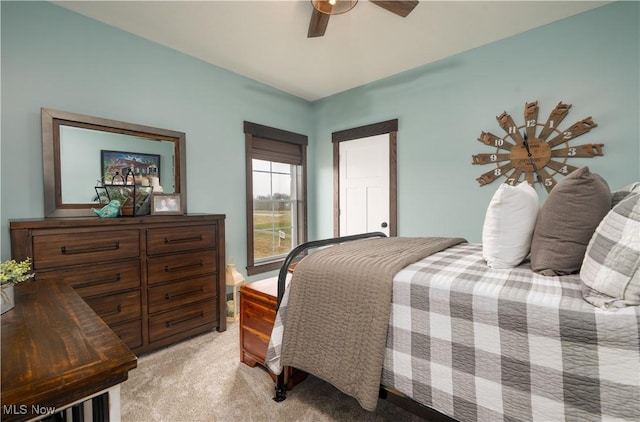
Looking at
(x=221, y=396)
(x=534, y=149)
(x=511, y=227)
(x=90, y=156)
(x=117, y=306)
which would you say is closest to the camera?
(x=511, y=227)

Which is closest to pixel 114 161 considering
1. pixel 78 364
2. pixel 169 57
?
pixel 169 57

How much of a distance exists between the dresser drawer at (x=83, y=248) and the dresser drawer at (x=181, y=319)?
0.56 meters

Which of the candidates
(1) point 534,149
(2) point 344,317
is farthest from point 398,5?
(2) point 344,317

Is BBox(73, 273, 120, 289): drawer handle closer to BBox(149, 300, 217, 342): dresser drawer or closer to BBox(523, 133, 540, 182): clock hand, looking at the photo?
BBox(149, 300, 217, 342): dresser drawer

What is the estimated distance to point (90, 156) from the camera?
2326mm

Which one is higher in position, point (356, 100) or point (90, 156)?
point (356, 100)

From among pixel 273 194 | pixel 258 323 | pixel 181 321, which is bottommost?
pixel 181 321

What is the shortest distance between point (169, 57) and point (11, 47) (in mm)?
1093

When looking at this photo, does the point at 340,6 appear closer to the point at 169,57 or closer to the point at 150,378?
the point at 169,57

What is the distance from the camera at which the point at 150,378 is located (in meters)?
1.90

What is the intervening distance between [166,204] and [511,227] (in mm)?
2567

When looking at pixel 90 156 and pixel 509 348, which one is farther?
pixel 90 156

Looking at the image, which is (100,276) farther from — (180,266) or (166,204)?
(166,204)

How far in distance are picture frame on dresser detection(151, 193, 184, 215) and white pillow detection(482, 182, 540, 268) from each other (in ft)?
8.08
